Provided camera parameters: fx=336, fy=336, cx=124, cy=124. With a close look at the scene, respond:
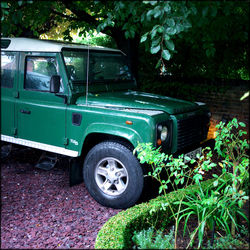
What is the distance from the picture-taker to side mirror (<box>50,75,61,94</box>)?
432 centimetres

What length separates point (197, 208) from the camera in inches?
130

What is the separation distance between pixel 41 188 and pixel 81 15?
3.40 meters

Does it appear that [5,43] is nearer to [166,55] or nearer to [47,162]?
[47,162]

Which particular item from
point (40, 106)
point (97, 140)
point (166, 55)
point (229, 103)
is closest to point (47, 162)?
point (40, 106)

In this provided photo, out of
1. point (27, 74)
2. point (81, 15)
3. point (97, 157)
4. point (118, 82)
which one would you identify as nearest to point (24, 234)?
point (97, 157)

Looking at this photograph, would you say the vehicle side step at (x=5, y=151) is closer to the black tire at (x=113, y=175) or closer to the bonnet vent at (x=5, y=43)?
the bonnet vent at (x=5, y=43)

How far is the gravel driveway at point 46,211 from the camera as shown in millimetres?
3539

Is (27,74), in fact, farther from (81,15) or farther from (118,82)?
(81,15)

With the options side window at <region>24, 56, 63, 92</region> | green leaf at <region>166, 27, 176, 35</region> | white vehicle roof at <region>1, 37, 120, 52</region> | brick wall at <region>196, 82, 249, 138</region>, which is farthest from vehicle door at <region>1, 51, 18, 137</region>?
brick wall at <region>196, 82, 249, 138</region>

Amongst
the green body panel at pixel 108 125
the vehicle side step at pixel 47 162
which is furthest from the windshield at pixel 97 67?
the vehicle side step at pixel 47 162

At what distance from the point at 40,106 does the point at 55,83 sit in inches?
25.8

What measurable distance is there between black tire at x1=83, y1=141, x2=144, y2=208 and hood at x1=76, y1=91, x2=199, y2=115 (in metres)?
0.56

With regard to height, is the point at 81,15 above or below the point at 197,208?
above

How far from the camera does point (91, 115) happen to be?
4359 millimetres
